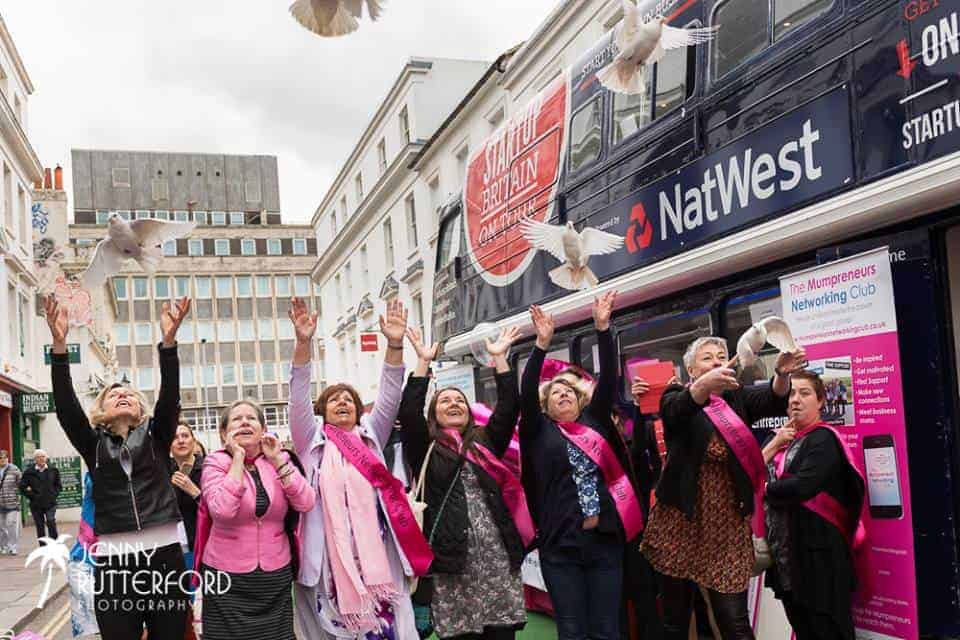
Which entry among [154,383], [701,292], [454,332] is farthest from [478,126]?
[154,383]

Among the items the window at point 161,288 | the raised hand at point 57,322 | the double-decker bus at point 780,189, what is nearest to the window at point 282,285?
the window at point 161,288

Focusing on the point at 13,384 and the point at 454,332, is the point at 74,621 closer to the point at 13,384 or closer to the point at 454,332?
the point at 454,332

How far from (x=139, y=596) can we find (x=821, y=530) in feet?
10.5

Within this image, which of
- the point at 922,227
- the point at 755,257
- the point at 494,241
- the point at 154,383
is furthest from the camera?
the point at 154,383

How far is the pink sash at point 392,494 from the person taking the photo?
5.32 m

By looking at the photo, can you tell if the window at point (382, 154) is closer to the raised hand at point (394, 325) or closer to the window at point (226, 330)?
the raised hand at point (394, 325)

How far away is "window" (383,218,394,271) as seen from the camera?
32.6 metres

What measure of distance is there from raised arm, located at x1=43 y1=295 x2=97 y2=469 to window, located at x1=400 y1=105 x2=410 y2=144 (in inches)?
1026

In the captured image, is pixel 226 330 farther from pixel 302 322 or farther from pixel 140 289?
pixel 302 322

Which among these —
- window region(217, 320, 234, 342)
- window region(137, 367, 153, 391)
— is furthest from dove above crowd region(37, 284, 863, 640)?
window region(217, 320, 234, 342)

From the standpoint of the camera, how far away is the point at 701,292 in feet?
19.3

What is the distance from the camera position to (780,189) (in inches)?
200

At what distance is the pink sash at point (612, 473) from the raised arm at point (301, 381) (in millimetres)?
1360

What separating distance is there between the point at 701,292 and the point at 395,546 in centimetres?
223
